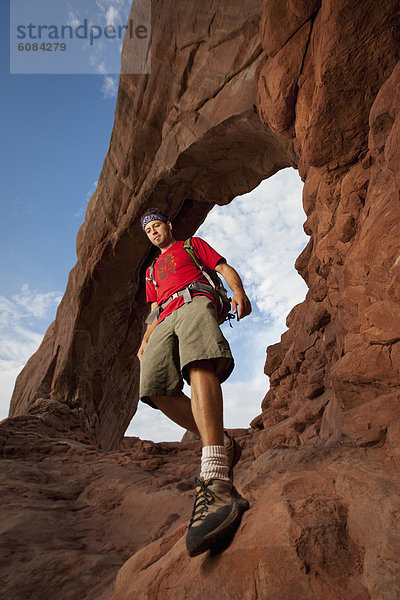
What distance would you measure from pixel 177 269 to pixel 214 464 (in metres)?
1.22

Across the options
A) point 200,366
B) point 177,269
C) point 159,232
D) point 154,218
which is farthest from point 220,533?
point 154,218

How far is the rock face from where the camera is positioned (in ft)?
4.34

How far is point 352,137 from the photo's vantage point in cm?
260

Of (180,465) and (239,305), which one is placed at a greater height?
(239,305)

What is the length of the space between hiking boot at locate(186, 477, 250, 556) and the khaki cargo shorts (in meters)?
0.56

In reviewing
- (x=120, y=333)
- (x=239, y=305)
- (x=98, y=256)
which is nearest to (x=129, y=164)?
(x=98, y=256)

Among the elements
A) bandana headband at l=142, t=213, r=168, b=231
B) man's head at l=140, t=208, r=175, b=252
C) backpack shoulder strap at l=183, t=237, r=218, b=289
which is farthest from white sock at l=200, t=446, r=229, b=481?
bandana headband at l=142, t=213, r=168, b=231

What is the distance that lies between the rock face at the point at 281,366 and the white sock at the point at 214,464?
22cm

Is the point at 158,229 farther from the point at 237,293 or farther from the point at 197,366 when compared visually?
the point at 197,366

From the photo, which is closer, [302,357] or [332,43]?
[332,43]

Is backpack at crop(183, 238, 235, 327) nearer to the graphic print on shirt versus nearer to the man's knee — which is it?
the graphic print on shirt

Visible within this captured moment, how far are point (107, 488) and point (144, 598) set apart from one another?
2.66 m

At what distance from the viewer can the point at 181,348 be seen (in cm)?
192

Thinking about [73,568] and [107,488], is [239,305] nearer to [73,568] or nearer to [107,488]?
[73,568]
